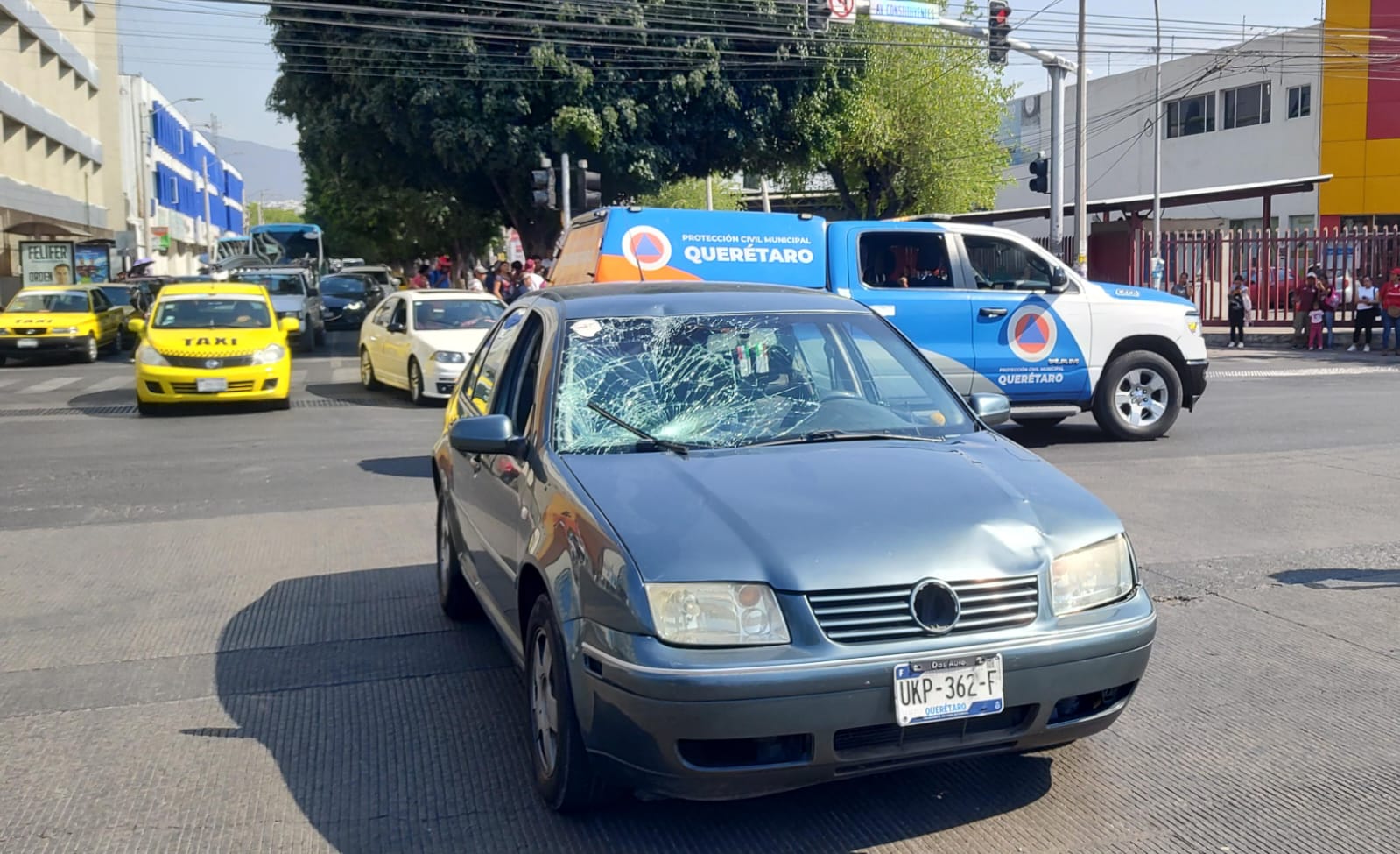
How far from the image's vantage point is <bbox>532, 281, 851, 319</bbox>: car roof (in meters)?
5.21

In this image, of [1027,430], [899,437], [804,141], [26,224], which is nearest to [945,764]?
[899,437]

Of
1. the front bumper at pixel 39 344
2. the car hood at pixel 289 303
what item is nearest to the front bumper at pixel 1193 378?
the car hood at pixel 289 303

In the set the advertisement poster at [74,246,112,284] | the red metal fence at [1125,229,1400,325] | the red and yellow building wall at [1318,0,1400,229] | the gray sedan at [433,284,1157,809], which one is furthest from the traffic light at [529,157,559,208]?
the red and yellow building wall at [1318,0,1400,229]

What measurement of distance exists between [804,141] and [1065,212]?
14583 mm

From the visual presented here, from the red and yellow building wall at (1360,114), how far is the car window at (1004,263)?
31209mm

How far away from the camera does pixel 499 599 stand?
5012 millimetres

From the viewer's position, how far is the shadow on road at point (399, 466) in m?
11.4

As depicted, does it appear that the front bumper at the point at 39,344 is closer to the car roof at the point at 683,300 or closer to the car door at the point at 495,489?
the car door at the point at 495,489

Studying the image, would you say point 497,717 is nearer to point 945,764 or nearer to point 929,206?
point 945,764

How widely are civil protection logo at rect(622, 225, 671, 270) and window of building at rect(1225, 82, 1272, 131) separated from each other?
1486 inches

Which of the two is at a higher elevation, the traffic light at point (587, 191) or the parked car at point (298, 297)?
the traffic light at point (587, 191)

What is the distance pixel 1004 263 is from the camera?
40.3ft

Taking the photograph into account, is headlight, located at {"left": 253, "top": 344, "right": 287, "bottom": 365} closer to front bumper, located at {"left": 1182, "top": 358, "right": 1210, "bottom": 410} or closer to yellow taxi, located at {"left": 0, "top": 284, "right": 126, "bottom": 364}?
front bumper, located at {"left": 1182, "top": 358, "right": 1210, "bottom": 410}

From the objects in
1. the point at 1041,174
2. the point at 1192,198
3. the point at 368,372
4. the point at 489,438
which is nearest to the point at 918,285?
the point at 489,438
